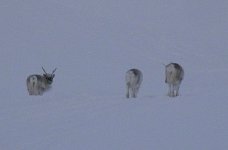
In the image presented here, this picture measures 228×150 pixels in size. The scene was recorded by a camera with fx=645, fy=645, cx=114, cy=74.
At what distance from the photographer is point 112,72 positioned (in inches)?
1706

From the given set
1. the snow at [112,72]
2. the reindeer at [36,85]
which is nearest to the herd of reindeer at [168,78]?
the snow at [112,72]

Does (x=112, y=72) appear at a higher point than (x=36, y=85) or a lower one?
higher

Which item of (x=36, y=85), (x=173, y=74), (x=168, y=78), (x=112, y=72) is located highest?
(x=112, y=72)

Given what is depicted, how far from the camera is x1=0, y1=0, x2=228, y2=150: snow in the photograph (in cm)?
1157

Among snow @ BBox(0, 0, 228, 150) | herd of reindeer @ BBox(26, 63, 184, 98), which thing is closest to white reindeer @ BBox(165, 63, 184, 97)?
herd of reindeer @ BBox(26, 63, 184, 98)

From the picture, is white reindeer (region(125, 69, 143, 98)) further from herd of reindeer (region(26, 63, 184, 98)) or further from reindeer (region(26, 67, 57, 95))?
reindeer (region(26, 67, 57, 95))

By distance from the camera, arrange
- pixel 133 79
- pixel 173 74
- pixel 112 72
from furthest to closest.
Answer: pixel 112 72 → pixel 133 79 → pixel 173 74

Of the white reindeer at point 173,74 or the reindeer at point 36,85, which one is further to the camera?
the reindeer at point 36,85

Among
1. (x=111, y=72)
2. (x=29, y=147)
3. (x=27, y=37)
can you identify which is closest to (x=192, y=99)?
(x=29, y=147)

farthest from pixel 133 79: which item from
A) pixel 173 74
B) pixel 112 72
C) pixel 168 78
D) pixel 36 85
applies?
pixel 112 72

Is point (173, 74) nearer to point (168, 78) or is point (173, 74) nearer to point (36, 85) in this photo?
point (168, 78)

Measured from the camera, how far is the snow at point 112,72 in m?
11.6

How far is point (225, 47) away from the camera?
211 feet

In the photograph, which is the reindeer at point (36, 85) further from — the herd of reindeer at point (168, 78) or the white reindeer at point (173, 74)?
the white reindeer at point (173, 74)
